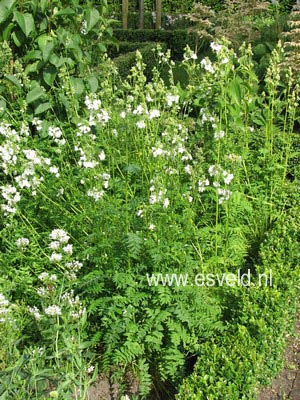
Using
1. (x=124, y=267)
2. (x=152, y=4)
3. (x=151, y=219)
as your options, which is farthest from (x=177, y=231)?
(x=152, y=4)

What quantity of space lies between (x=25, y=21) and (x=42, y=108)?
591mm

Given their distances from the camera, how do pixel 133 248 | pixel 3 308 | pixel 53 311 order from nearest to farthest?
1. pixel 53 311
2. pixel 3 308
3. pixel 133 248

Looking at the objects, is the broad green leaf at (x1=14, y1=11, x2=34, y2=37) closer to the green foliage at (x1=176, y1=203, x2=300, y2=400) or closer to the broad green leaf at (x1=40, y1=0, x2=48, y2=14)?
the broad green leaf at (x1=40, y1=0, x2=48, y2=14)

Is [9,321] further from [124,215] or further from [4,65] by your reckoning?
[4,65]

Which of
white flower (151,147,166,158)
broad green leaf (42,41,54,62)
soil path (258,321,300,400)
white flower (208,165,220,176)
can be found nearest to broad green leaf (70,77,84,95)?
broad green leaf (42,41,54,62)

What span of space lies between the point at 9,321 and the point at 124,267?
2.15 feet

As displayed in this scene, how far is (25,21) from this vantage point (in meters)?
3.53

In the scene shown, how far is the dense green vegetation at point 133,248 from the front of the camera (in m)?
2.44

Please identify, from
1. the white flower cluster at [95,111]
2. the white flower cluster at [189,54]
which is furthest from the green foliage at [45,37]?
the white flower cluster at [189,54]

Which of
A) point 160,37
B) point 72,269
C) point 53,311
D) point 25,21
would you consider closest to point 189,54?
point 25,21

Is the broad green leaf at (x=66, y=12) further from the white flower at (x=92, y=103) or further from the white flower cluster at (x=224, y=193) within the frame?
the white flower cluster at (x=224, y=193)

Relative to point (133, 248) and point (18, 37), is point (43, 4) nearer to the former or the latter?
point (18, 37)

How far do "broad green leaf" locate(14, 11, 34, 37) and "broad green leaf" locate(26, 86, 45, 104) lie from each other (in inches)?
14.3

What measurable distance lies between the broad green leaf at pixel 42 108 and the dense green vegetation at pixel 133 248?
→ 10mm
